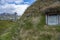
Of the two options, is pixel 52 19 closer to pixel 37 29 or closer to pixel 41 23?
pixel 41 23

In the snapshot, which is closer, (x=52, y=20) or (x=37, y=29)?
(x=37, y=29)

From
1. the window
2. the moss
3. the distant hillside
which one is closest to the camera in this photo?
the distant hillside

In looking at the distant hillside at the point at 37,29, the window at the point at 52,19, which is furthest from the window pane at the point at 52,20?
the distant hillside at the point at 37,29

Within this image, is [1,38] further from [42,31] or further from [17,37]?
[42,31]

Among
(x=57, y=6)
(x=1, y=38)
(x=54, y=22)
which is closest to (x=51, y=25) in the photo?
(x=54, y=22)

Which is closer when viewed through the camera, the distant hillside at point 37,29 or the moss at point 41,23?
the distant hillside at point 37,29

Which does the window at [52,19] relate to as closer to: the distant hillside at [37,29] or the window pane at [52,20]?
the window pane at [52,20]

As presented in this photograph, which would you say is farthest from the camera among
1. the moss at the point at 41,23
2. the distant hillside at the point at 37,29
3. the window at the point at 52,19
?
the window at the point at 52,19

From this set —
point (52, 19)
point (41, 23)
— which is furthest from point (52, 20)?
point (41, 23)

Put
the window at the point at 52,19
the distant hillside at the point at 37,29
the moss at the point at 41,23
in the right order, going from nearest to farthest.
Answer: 1. the distant hillside at the point at 37,29
2. the moss at the point at 41,23
3. the window at the point at 52,19

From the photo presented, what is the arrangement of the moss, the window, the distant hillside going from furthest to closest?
the window → the moss → the distant hillside

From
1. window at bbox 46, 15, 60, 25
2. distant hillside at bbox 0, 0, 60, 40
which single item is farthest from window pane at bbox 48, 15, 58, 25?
distant hillside at bbox 0, 0, 60, 40

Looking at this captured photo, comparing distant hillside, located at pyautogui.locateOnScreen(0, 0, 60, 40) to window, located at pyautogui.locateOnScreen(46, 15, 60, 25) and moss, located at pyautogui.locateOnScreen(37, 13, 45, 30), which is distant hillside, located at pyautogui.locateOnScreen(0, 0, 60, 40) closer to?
moss, located at pyautogui.locateOnScreen(37, 13, 45, 30)

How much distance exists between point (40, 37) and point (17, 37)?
4.06m
